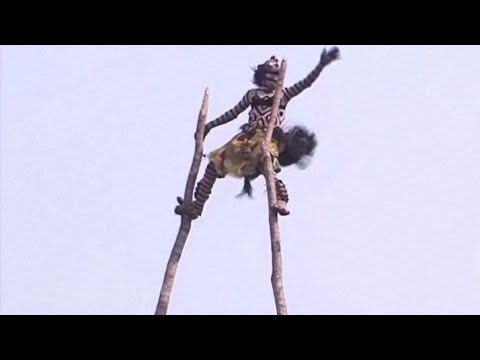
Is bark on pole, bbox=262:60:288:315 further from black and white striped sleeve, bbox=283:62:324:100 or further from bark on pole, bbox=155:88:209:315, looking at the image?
bark on pole, bbox=155:88:209:315

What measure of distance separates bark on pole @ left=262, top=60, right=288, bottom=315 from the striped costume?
7 cm

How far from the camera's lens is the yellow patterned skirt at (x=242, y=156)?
7258 mm

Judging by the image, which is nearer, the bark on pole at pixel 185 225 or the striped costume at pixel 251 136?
the bark on pole at pixel 185 225

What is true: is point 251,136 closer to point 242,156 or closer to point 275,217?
point 242,156

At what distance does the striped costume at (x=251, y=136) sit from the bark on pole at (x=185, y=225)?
5 centimetres

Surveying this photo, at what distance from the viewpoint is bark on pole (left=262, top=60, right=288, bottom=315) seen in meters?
6.70

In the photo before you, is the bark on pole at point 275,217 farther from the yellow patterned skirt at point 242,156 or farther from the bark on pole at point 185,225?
the bark on pole at point 185,225

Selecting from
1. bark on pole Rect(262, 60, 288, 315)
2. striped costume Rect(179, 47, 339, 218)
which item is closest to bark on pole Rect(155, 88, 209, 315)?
striped costume Rect(179, 47, 339, 218)

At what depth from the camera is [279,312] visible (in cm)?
663

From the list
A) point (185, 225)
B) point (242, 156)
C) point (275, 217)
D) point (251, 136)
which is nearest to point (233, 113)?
point (251, 136)

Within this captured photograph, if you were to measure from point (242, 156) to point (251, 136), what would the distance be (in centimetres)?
18

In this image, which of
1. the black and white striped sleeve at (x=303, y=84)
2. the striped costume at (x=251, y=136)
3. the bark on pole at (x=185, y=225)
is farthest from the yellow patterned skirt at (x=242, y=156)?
the black and white striped sleeve at (x=303, y=84)

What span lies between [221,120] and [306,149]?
659mm
